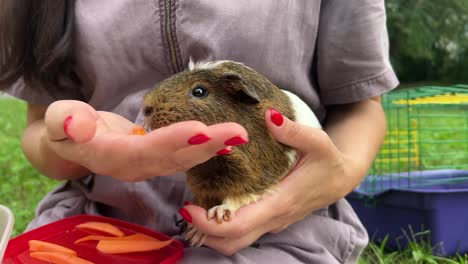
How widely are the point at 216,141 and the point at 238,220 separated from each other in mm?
230

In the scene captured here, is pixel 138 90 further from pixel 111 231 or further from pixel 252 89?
pixel 252 89

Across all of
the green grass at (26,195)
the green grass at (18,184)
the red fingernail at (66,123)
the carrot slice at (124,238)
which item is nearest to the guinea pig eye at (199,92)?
the red fingernail at (66,123)

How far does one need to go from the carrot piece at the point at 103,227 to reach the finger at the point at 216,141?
432 millimetres

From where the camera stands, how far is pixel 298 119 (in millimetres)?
1002

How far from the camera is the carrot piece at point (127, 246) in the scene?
1.00 m

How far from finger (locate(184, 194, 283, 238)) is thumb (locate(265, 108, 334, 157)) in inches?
4.3

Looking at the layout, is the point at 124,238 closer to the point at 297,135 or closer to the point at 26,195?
the point at 297,135

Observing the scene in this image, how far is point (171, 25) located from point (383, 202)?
1.29 metres

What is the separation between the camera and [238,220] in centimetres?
87

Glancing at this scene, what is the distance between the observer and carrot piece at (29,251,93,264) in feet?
3.08

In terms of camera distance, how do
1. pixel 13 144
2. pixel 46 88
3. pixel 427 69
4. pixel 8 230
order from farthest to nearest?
pixel 427 69 < pixel 13 144 < pixel 46 88 < pixel 8 230

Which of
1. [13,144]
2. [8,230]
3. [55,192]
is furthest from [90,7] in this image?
[13,144]

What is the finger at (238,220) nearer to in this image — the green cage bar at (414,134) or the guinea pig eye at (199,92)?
the guinea pig eye at (199,92)

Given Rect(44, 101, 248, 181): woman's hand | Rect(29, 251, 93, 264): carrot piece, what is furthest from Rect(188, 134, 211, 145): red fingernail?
Rect(29, 251, 93, 264): carrot piece
